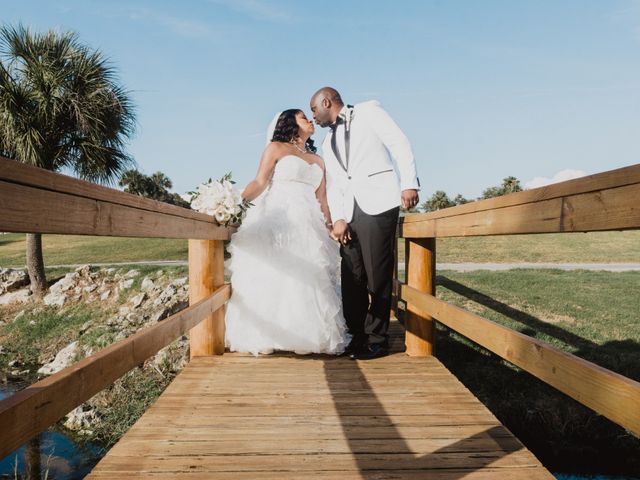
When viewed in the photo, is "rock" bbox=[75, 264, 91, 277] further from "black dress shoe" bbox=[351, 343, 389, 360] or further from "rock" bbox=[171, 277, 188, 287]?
"black dress shoe" bbox=[351, 343, 389, 360]

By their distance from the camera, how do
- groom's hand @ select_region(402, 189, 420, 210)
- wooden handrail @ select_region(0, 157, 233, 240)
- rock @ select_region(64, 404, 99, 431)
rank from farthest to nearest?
rock @ select_region(64, 404, 99, 431)
groom's hand @ select_region(402, 189, 420, 210)
wooden handrail @ select_region(0, 157, 233, 240)

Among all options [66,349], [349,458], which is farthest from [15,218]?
[66,349]

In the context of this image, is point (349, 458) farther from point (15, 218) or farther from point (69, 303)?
point (69, 303)

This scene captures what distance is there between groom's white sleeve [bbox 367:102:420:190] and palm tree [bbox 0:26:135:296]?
38.1 ft

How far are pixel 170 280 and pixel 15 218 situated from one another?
11.9 metres

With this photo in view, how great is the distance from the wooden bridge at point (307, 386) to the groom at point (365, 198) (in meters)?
0.24

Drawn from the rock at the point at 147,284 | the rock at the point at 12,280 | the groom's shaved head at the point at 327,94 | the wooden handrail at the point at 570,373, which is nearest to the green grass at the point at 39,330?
the rock at the point at 147,284

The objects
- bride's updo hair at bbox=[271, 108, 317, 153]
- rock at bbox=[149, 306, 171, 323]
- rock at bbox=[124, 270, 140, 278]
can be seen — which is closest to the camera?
bride's updo hair at bbox=[271, 108, 317, 153]

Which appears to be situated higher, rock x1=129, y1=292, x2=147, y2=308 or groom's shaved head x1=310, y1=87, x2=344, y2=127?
groom's shaved head x1=310, y1=87, x2=344, y2=127

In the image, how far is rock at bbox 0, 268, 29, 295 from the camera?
1515cm

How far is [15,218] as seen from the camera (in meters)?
1.31

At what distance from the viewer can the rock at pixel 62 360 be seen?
994 centimetres

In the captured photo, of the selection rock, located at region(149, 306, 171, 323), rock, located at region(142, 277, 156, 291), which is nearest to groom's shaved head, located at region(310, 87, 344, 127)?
rock, located at region(149, 306, 171, 323)

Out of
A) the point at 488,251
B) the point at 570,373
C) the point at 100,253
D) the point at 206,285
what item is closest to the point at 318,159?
the point at 206,285
